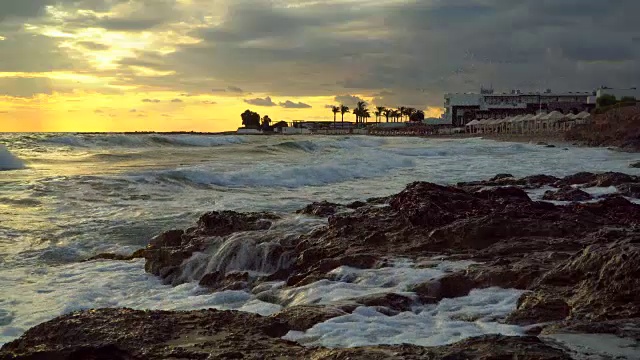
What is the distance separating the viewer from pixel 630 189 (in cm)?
1419

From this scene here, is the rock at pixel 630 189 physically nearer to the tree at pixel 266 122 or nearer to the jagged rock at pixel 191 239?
the jagged rock at pixel 191 239

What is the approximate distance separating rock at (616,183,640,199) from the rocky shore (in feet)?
0.94

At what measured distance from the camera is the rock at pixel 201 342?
3.71m

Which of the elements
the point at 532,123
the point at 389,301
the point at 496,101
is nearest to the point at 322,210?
the point at 389,301

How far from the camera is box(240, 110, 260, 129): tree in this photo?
566 feet

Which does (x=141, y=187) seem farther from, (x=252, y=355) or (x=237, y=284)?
(x=252, y=355)

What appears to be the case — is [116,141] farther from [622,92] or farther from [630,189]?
[622,92]

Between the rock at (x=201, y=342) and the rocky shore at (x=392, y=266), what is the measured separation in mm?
12

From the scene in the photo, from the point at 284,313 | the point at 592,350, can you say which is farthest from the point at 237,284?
the point at 592,350

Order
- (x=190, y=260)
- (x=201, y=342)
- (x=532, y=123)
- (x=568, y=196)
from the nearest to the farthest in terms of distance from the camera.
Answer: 1. (x=201, y=342)
2. (x=190, y=260)
3. (x=568, y=196)
4. (x=532, y=123)

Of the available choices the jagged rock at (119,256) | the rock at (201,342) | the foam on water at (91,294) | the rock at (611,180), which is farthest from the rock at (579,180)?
the rock at (201,342)

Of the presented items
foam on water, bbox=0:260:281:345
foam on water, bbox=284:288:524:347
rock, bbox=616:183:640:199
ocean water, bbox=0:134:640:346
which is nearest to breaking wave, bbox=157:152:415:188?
ocean water, bbox=0:134:640:346

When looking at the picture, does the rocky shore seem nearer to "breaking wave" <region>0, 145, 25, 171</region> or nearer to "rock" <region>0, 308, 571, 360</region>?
"rock" <region>0, 308, 571, 360</region>

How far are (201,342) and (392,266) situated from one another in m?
3.50
